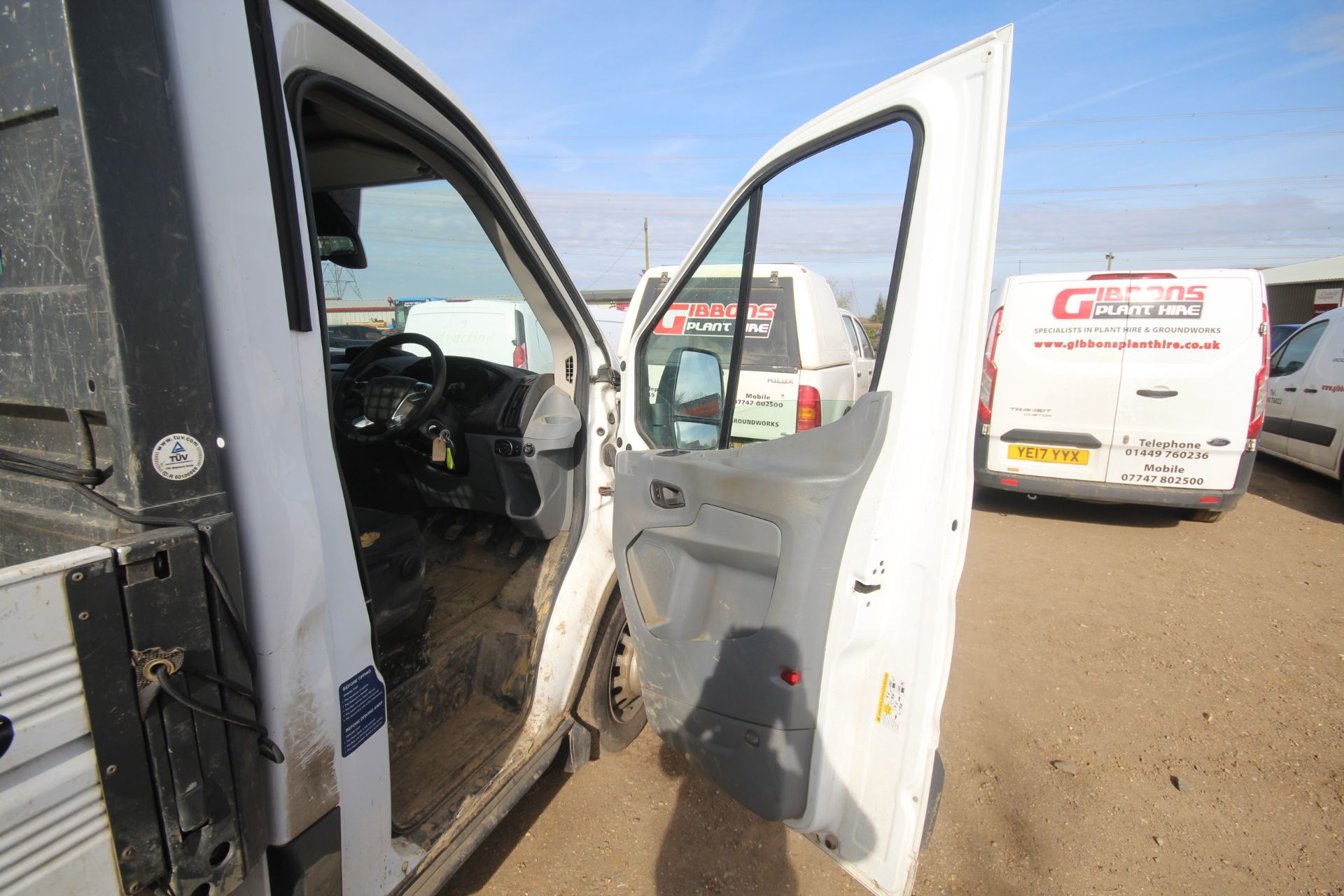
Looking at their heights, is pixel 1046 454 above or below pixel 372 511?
below

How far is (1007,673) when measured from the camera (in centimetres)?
341

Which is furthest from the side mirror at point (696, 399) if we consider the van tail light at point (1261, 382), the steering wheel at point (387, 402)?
the van tail light at point (1261, 382)

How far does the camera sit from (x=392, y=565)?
1992 mm

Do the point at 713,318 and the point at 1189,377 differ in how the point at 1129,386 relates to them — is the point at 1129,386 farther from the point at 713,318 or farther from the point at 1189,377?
the point at 713,318

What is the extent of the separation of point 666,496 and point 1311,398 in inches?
302

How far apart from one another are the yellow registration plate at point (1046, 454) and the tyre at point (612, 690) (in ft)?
13.7

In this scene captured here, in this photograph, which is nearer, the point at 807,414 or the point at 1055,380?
the point at 807,414

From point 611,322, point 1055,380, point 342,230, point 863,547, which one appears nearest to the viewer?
point 863,547

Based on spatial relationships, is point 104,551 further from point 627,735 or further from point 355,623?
point 627,735

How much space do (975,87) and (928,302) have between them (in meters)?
0.46

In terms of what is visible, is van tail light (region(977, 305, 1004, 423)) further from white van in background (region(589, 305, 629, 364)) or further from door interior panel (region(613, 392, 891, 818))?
door interior panel (region(613, 392, 891, 818))

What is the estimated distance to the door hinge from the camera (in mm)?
2430

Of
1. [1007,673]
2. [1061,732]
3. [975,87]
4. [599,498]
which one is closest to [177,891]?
[599,498]

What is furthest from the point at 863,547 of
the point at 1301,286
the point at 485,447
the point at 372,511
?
the point at 1301,286
